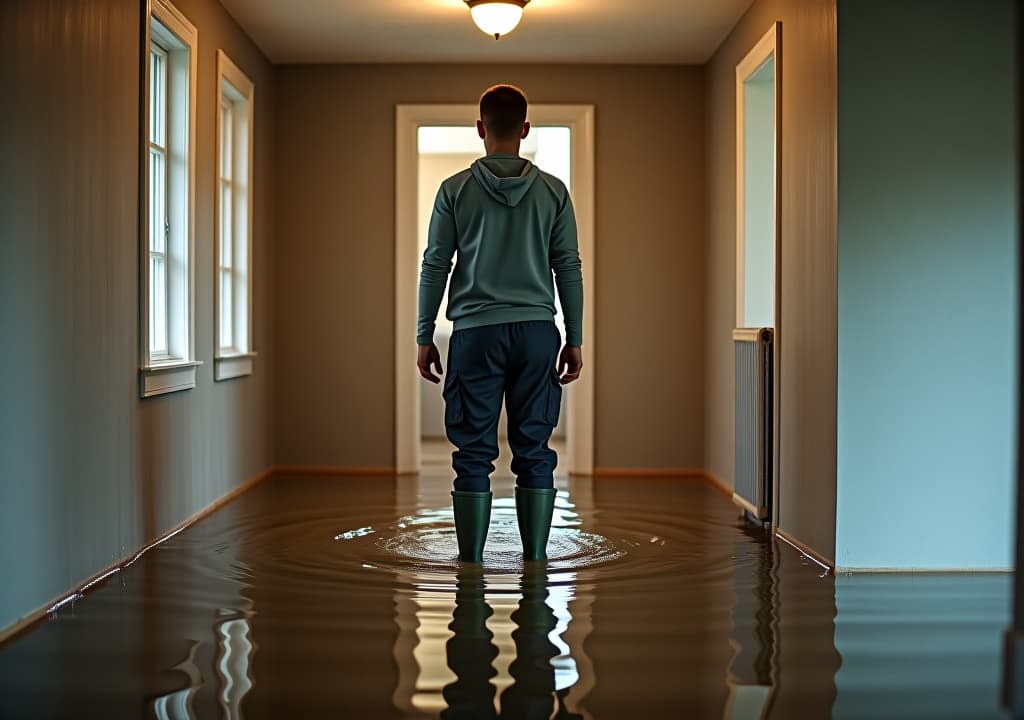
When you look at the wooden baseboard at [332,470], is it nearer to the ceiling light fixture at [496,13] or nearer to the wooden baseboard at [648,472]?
the wooden baseboard at [648,472]

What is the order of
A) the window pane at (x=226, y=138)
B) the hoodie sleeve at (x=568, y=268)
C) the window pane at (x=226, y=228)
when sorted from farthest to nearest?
1. the window pane at (x=226, y=138)
2. the window pane at (x=226, y=228)
3. the hoodie sleeve at (x=568, y=268)

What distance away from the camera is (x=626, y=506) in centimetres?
552

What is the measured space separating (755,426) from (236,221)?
2804mm

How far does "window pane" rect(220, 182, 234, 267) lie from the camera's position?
5871mm

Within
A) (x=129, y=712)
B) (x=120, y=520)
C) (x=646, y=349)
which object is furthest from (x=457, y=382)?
(x=646, y=349)

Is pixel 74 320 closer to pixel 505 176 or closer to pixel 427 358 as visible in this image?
pixel 427 358

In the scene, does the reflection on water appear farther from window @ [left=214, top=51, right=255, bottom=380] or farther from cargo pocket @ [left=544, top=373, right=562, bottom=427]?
window @ [left=214, top=51, right=255, bottom=380]

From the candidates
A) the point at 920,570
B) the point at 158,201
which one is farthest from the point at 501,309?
the point at 158,201

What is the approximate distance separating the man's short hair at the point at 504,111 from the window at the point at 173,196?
145 centimetres

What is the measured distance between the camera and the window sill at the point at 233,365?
17.9 ft

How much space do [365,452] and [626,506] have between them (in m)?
1.97

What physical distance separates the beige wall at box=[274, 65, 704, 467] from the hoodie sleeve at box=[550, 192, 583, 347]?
9.26ft

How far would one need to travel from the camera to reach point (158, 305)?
4836 millimetres

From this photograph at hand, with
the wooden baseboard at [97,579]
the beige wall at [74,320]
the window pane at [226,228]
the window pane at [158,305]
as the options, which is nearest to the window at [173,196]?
the window pane at [158,305]
